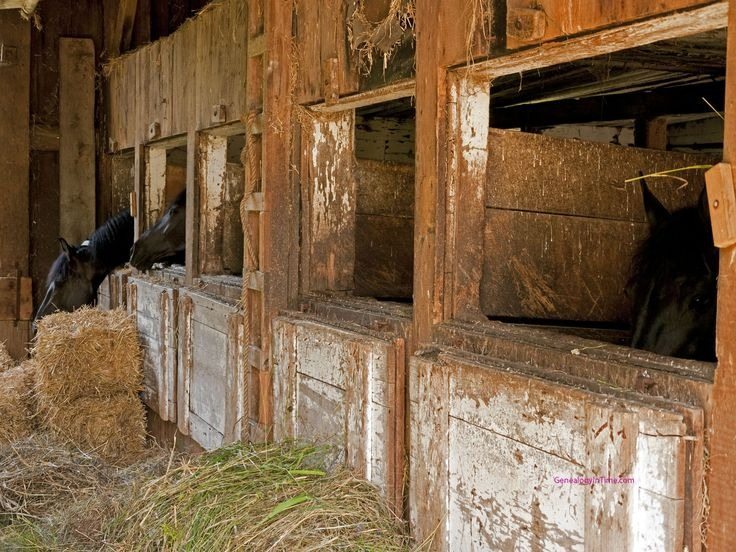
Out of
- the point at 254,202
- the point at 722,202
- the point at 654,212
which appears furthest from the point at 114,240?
the point at 722,202

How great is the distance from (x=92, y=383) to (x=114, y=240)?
1.67 metres

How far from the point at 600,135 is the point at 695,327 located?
4971 mm

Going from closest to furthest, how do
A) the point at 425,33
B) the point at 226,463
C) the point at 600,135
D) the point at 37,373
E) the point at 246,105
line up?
1. the point at 425,33
2. the point at 226,463
3. the point at 246,105
4. the point at 37,373
5. the point at 600,135

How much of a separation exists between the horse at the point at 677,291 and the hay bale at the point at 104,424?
13.0 feet

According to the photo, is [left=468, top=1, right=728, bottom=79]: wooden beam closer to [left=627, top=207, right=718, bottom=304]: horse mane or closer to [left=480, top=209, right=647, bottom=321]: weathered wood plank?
[left=480, top=209, right=647, bottom=321]: weathered wood plank

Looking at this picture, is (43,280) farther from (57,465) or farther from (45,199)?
(57,465)

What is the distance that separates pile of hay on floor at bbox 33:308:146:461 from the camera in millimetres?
5441

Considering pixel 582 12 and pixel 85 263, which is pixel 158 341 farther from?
pixel 582 12

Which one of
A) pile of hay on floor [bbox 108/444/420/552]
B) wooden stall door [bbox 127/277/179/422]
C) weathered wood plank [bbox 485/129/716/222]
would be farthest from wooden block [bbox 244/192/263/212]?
wooden stall door [bbox 127/277/179/422]

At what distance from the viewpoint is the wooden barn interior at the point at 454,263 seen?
1842 mm

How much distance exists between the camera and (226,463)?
309 centimetres

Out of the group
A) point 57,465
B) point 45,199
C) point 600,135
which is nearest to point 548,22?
point 57,465

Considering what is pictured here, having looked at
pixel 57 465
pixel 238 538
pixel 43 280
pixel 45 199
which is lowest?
pixel 57 465

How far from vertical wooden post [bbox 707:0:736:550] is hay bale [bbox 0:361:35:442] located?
4728 mm
